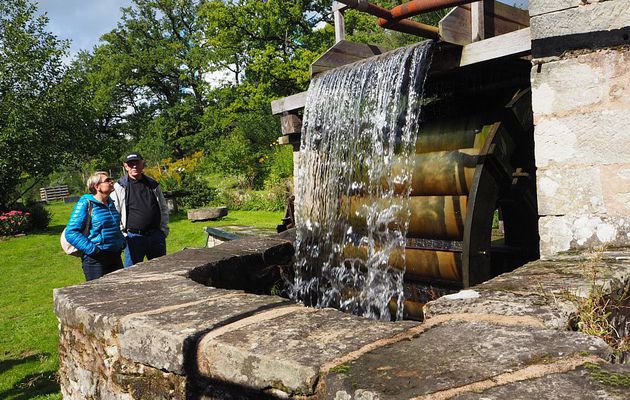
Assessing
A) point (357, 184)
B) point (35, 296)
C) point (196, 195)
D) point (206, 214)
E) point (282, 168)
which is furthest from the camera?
point (196, 195)

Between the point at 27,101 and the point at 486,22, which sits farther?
the point at 27,101

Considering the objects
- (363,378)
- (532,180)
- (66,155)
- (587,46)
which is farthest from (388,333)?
(66,155)

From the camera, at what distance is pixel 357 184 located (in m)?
4.61

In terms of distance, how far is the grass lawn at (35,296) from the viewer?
451cm

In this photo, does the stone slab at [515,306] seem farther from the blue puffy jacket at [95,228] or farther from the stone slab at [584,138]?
the blue puffy jacket at [95,228]

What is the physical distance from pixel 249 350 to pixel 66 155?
57.5ft

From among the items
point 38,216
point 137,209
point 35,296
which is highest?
point 137,209

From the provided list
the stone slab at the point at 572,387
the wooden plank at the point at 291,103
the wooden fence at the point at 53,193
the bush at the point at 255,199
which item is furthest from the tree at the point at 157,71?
the stone slab at the point at 572,387

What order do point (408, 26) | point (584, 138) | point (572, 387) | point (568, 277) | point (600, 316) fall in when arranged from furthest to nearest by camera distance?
point (408, 26) → point (584, 138) → point (568, 277) → point (600, 316) → point (572, 387)

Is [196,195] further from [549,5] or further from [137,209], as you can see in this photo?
[549,5]

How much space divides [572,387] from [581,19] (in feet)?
7.36

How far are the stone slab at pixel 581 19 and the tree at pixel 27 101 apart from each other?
16067mm

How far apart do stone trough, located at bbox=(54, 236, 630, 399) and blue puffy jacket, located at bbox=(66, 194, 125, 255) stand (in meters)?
1.49

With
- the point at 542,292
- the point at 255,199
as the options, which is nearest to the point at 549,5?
the point at 542,292
